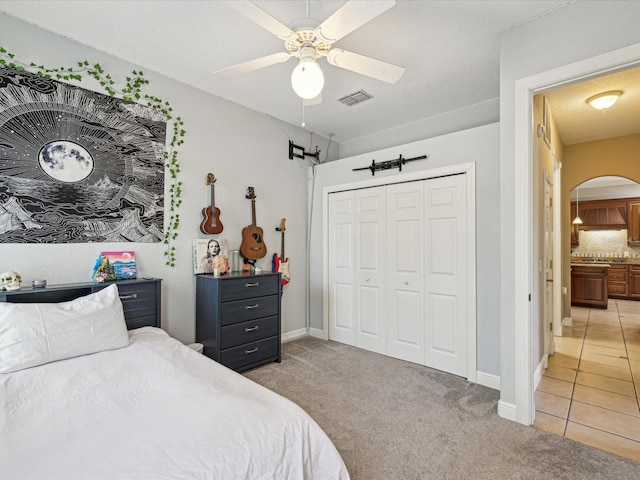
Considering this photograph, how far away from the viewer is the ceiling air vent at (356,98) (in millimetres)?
3238

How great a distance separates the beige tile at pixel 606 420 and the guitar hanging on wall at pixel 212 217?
3268 mm

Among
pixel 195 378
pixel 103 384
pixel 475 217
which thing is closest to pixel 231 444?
pixel 195 378

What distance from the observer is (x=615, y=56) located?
1.85 metres

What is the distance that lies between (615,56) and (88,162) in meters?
3.55

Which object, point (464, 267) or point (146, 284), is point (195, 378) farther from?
point (464, 267)

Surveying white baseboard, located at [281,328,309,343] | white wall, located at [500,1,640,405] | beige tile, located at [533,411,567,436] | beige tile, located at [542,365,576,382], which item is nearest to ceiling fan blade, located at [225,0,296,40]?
white wall, located at [500,1,640,405]

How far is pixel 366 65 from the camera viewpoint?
1.87 m

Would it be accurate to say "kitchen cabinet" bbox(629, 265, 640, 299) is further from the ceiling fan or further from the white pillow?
the white pillow

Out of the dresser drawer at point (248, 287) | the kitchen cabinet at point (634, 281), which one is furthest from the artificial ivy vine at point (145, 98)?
the kitchen cabinet at point (634, 281)

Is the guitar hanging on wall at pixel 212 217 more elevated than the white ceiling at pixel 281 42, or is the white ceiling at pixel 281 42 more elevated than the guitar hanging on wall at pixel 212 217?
the white ceiling at pixel 281 42

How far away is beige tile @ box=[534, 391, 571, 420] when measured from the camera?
239cm

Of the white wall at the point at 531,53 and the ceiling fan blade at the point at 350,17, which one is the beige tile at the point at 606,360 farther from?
the ceiling fan blade at the point at 350,17

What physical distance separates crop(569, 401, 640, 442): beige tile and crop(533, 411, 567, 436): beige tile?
11 cm

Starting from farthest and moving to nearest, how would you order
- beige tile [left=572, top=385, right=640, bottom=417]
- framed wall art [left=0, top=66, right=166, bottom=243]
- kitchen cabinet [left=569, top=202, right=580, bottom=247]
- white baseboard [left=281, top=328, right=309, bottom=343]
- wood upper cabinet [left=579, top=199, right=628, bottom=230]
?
kitchen cabinet [left=569, top=202, right=580, bottom=247] < wood upper cabinet [left=579, top=199, right=628, bottom=230] < white baseboard [left=281, top=328, right=309, bottom=343] < beige tile [left=572, top=385, right=640, bottom=417] < framed wall art [left=0, top=66, right=166, bottom=243]
